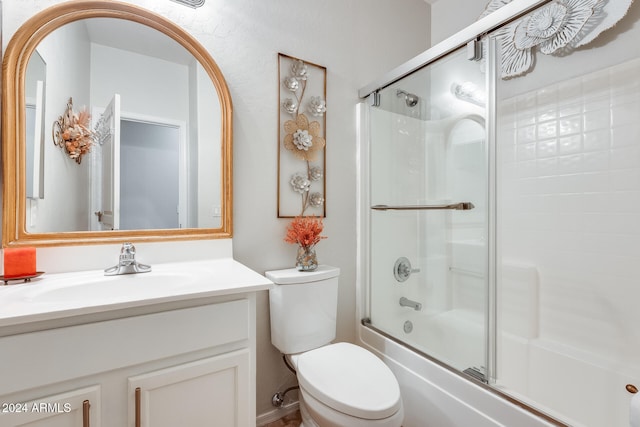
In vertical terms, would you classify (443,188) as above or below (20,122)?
below

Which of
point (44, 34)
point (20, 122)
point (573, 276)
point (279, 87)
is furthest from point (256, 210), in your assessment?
point (573, 276)

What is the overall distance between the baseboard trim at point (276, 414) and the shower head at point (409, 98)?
174 centimetres

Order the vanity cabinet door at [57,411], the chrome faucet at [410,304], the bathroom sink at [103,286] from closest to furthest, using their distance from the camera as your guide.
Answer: the vanity cabinet door at [57,411] → the bathroom sink at [103,286] → the chrome faucet at [410,304]

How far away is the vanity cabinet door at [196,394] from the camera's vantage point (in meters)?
0.84

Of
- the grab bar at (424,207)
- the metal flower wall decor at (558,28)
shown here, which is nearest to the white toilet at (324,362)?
the grab bar at (424,207)

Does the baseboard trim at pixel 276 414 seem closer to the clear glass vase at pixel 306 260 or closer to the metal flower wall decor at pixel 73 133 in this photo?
the clear glass vase at pixel 306 260

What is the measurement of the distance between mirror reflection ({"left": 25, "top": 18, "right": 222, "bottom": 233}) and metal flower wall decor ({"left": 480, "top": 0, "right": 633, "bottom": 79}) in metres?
1.35

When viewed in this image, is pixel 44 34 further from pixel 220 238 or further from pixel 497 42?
pixel 497 42

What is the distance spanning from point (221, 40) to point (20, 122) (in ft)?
2.76

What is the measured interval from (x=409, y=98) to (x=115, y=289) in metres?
1.62

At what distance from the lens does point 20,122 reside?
106cm

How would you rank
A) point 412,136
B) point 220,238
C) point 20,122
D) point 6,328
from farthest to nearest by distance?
point 412,136, point 220,238, point 20,122, point 6,328

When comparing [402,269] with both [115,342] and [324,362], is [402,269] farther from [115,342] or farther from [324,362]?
[115,342]

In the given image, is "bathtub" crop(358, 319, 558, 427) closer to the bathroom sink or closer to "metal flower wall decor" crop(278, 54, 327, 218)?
"metal flower wall decor" crop(278, 54, 327, 218)
